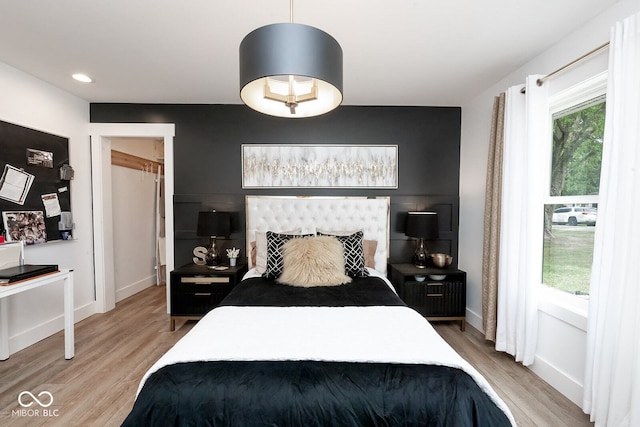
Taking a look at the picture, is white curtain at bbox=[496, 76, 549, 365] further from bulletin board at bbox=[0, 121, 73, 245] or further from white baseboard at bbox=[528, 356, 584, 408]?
bulletin board at bbox=[0, 121, 73, 245]

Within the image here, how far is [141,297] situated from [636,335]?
506cm

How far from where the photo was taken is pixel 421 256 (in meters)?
3.35

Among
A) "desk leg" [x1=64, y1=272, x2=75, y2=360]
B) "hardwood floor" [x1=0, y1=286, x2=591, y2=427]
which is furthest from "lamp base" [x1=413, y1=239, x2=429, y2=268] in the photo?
"desk leg" [x1=64, y1=272, x2=75, y2=360]

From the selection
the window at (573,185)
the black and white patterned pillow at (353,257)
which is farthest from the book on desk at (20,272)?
the window at (573,185)

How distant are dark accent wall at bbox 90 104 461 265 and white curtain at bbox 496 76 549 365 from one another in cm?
115

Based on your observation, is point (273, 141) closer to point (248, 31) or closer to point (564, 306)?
point (248, 31)

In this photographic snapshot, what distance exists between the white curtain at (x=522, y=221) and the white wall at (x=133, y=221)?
4.66 meters

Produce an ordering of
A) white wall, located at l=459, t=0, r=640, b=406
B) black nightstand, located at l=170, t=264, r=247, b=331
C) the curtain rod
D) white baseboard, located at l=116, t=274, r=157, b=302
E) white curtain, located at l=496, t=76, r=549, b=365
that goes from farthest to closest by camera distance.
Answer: white baseboard, located at l=116, t=274, r=157, b=302
black nightstand, located at l=170, t=264, r=247, b=331
white curtain, located at l=496, t=76, r=549, b=365
white wall, located at l=459, t=0, r=640, b=406
the curtain rod

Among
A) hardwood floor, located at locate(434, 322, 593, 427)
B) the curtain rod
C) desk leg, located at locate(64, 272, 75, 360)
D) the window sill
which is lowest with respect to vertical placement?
hardwood floor, located at locate(434, 322, 593, 427)

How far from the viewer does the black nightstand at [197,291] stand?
3.07 metres

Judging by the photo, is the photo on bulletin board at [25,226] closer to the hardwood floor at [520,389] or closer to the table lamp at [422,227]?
the table lamp at [422,227]

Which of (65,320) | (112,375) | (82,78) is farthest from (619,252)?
(82,78)

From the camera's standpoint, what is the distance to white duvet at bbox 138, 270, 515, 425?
1338 millimetres

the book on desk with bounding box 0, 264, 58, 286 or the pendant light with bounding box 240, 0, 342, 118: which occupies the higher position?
the pendant light with bounding box 240, 0, 342, 118
